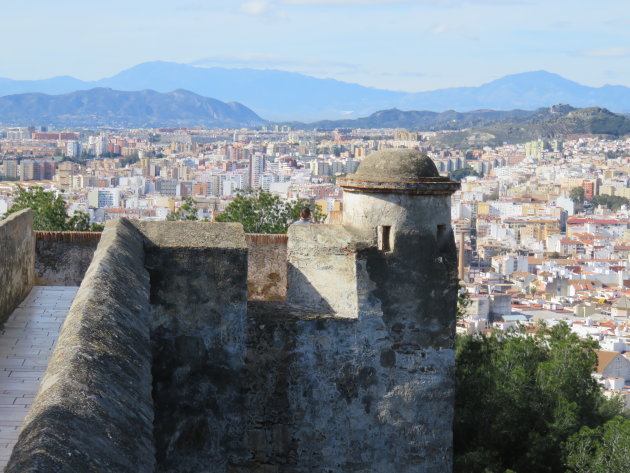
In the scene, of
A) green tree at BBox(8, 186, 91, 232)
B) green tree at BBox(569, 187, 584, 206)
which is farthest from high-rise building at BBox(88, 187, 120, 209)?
green tree at BBox(8, 186, 91, 232)

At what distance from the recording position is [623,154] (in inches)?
6048

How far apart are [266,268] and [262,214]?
5089 millimetres

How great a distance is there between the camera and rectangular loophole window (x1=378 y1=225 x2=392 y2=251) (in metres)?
5.60

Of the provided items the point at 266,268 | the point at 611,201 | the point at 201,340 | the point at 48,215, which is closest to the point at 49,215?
the point at 48,215

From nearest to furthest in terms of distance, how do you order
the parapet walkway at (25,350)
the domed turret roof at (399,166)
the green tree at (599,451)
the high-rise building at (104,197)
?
the parapet walkway at (25,350) → the domed turret roof at (399,166) → the green tree at (599,451) → the high-rise building at (104,197)

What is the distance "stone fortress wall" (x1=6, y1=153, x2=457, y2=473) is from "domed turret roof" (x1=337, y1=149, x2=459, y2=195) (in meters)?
0.01

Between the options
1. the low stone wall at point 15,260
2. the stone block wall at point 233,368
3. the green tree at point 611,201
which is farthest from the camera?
the green tree at point 611,201

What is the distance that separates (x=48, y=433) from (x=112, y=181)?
355 feet

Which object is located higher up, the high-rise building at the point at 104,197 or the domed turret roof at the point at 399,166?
the domed turret roof at the point at 399,166

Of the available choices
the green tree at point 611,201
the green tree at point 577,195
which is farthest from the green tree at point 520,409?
the green tree at point 611,201

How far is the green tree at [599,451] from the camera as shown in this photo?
7340 mm

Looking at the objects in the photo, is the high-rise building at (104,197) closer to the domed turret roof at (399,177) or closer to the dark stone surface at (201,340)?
the domed turret roof at (399,177)

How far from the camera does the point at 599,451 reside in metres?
7.47

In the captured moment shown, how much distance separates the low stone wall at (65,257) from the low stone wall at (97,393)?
2602mm
